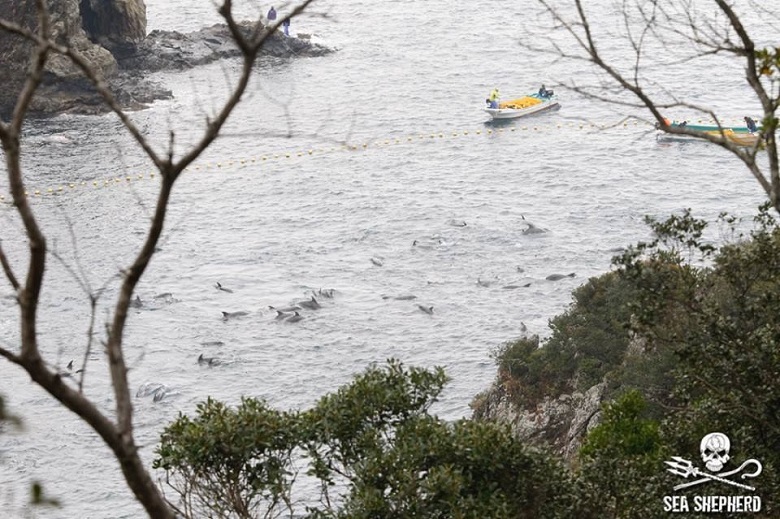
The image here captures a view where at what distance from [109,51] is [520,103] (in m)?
28.4

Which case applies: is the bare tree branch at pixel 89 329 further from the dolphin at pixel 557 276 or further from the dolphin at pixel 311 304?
the dolphin at pixel 557 276

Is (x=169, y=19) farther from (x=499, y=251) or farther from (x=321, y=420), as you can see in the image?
(x=321, y=420)

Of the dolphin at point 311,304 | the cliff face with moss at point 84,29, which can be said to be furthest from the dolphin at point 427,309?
the cliff face with moss at point 84,29

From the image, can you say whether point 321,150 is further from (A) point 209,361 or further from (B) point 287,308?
(A) point 209,361

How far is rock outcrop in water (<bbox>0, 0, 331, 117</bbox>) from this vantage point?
6581cm

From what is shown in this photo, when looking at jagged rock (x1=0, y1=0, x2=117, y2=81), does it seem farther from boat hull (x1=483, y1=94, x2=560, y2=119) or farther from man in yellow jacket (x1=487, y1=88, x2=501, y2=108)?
boat hull (x1=483, y1=94, x2=560, y2=119)

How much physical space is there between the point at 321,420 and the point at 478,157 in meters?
47.2

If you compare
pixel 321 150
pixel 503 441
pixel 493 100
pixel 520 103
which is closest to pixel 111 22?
pixel 321 150

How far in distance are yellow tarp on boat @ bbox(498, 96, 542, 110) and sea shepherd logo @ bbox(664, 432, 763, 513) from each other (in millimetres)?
52285

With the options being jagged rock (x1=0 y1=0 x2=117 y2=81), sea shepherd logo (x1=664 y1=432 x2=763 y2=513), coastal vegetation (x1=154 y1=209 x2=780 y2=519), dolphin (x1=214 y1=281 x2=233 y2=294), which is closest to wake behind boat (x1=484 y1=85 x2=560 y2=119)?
jagged rock (x1=0 y1=0 x2=117 y2=81)

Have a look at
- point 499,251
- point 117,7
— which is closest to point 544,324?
point 499,251

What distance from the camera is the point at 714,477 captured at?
48.9 feet

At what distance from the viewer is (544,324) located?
39.3 metres

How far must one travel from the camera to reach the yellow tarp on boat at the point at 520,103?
66.6m
